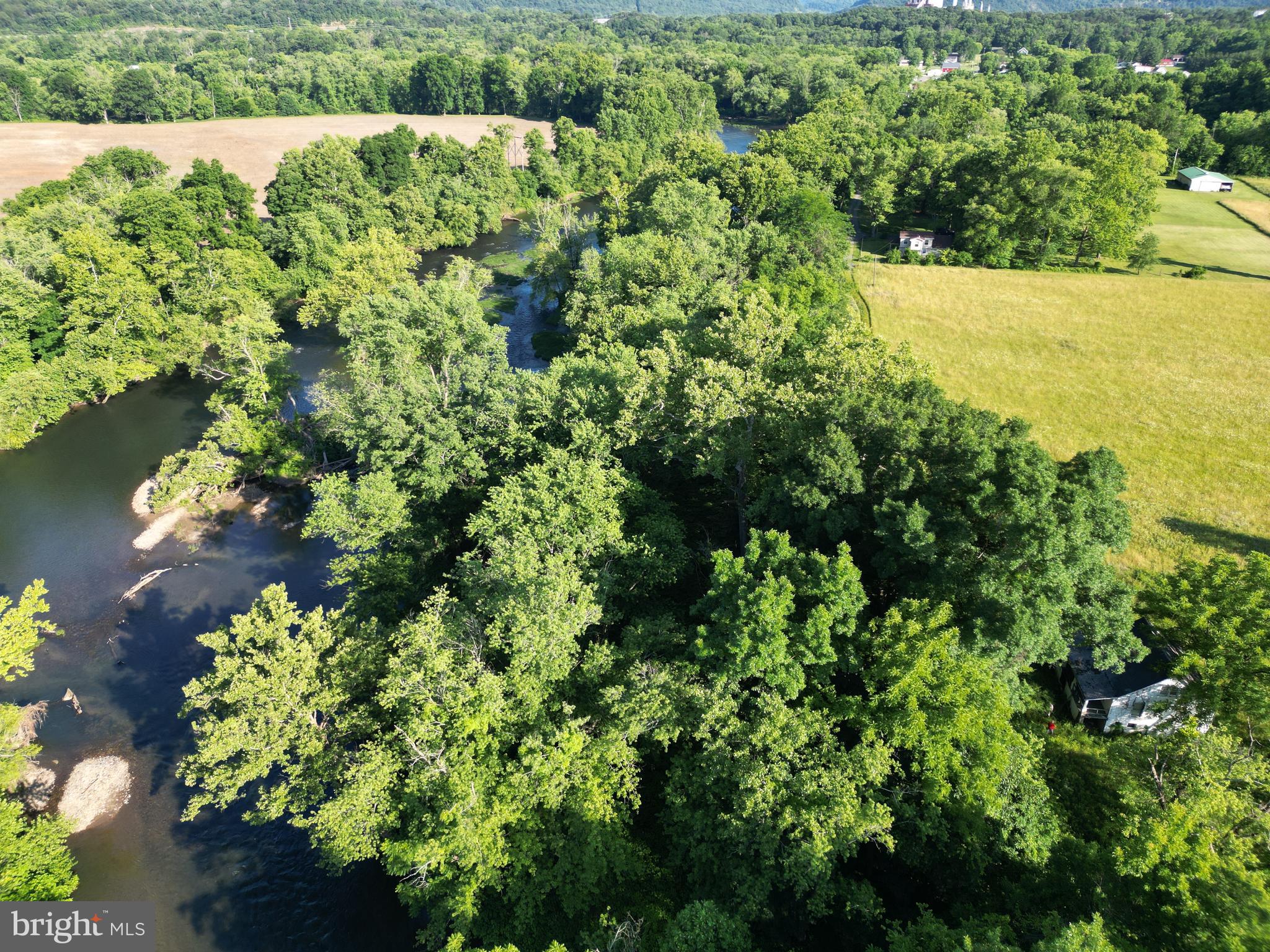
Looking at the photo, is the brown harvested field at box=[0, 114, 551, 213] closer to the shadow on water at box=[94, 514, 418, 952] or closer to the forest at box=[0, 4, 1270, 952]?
the forest at box=[0, 4, 1270, 952]

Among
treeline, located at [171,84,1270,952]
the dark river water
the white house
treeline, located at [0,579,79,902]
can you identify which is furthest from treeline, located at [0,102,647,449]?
the dark river water

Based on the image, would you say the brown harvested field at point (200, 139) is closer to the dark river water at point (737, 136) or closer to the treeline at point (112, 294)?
the treeline at point (112, 294)

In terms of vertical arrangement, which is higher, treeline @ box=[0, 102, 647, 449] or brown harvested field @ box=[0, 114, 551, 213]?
brown harvested field @ box=[0, 114, 551, 213]

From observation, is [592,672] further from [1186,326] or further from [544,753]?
[1186,326]

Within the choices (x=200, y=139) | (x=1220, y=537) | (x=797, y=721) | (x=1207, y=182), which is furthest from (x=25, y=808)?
(x=1207, y=182)

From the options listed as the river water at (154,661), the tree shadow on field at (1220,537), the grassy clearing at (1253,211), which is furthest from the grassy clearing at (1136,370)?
the river water at (154,661)

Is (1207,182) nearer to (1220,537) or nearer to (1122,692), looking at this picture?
(1220,537)

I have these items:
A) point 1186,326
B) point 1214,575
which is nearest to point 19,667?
point 1214,575
